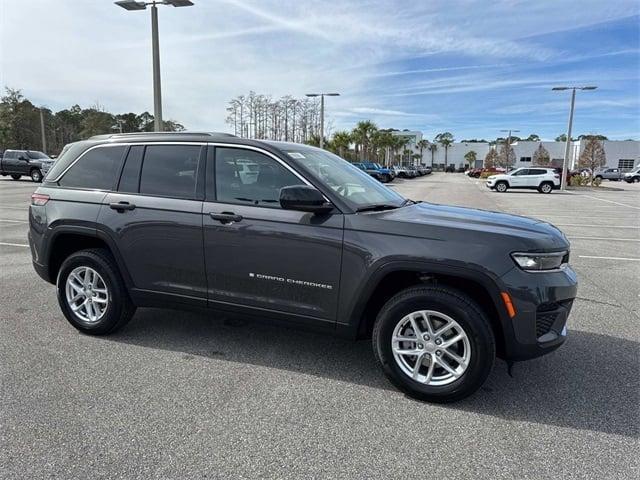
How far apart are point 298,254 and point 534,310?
1.61 meters

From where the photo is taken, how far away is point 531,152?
10588cm

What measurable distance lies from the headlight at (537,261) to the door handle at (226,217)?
1.98m

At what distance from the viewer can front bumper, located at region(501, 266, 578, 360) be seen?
9.89 ft

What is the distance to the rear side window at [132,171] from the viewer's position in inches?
163

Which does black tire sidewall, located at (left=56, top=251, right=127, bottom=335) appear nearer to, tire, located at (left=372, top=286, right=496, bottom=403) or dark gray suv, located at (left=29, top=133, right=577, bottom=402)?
dark gray suv, located at (left=29, top=133, right=577, bottom=402)

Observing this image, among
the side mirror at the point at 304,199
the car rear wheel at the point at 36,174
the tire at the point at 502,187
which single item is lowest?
the tire at the point at 502,187

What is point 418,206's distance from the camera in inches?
160

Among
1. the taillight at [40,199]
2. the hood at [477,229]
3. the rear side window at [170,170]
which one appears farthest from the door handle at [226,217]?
the taillight at [40,199]

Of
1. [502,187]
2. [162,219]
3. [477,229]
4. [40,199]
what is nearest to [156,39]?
[40,199]

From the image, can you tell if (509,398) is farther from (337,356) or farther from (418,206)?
(418,206)

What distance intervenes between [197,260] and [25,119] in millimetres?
81928

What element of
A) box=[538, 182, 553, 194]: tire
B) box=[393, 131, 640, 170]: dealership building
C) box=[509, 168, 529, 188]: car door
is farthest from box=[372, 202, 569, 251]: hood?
box=[393, 131, 640, 170]: dealership building

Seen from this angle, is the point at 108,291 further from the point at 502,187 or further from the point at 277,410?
the point at 502,187

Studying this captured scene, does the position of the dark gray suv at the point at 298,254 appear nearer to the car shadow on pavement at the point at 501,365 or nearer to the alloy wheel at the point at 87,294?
the alloy wheel at the point at 87,294
